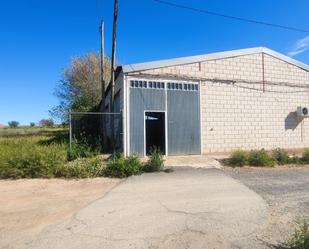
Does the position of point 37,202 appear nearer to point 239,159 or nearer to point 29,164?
point 29,164

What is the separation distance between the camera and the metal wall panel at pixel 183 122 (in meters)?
13.0

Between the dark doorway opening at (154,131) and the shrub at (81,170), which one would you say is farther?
the dark doorway opening at (154,131)

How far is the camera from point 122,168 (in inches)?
374

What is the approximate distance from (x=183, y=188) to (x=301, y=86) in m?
11.5

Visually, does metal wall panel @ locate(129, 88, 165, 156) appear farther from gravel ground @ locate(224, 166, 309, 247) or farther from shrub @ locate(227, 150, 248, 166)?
gravel ground @ locate(224, 166, 309, 247)

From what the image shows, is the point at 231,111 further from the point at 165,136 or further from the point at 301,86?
the point at 301,86

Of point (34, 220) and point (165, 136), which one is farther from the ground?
point (165, 136)

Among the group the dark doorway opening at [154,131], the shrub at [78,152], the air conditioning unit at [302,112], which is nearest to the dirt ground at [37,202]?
the shrub at [78,152]

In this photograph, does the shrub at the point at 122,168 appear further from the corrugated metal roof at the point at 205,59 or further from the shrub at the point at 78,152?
the corrugated metal roof at the point at 205,59

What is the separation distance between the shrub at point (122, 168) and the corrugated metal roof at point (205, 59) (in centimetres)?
447

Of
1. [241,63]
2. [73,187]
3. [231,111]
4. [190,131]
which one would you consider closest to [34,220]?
[73,187]

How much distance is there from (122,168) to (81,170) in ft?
4.45

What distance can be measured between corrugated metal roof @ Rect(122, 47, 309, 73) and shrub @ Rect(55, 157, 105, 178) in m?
A: 4.68

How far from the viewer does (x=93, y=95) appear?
1136 inches
